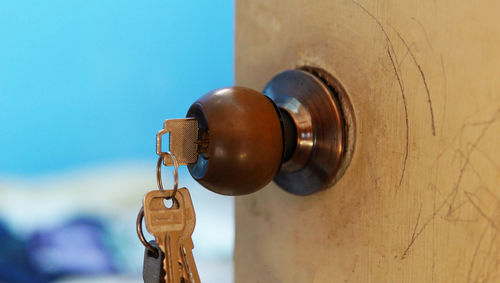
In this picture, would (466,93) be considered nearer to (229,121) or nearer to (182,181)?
(229,121)

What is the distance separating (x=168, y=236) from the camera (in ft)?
1.06

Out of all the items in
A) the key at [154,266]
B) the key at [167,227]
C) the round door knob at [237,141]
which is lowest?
the key at [154,266]

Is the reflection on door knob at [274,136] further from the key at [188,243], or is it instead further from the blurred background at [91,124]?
the blurred background at [91,124]

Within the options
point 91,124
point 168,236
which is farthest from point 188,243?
point 91,124

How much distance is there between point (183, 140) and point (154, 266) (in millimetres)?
81

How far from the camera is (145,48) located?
1.26 m

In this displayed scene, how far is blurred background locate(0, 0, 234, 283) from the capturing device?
121cm

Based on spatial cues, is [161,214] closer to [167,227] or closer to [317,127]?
[167,227]

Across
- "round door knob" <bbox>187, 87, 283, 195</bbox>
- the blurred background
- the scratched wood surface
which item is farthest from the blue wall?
"round door knob" <bbox>187, 87, 283, 195</bbox>

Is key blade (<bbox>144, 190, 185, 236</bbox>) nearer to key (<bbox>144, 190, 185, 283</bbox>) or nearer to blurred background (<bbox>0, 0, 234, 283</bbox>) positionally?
key (<bbox>144, 190, 185, 283</bbox>)

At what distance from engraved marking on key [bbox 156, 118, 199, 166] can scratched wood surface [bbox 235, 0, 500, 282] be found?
0.37 feet

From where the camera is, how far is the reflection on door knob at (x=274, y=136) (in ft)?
1.05

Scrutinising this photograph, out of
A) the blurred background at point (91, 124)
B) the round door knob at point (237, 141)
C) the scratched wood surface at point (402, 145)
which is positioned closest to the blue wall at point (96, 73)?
the blurred background at point (91, 124)

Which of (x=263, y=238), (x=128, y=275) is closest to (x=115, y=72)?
(x=128, y=275)
